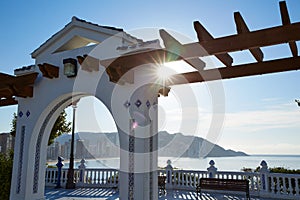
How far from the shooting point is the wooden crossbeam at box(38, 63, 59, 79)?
20.2 feet

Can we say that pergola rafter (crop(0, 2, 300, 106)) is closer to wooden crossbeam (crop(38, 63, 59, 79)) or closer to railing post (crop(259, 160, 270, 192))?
wooden crossbeam (crop(38, 63, 59, 79))

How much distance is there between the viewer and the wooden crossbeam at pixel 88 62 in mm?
5539

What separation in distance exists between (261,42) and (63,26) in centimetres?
483

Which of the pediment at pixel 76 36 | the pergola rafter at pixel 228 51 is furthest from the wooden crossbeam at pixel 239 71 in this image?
the pediment at pixel 76 36

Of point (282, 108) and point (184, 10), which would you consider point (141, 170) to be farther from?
point (282, 108)

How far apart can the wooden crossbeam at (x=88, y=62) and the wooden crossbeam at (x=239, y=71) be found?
1531 millimetres

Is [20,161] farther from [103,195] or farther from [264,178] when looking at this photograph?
[264,178]

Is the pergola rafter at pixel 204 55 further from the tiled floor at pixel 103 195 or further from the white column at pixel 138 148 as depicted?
the tiled floor at pixel 103 195

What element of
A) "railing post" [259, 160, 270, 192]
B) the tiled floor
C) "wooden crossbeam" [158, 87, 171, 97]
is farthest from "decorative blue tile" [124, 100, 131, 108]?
"railing post" [259, 160, 270, 192]

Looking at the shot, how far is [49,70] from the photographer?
244 inches

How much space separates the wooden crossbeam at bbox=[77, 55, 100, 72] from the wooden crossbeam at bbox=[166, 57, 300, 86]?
1531 mm

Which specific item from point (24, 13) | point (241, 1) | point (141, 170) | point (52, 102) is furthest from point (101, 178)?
point (241, 1)

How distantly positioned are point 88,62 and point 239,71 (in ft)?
9.48

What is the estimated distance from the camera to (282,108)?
355 inches
